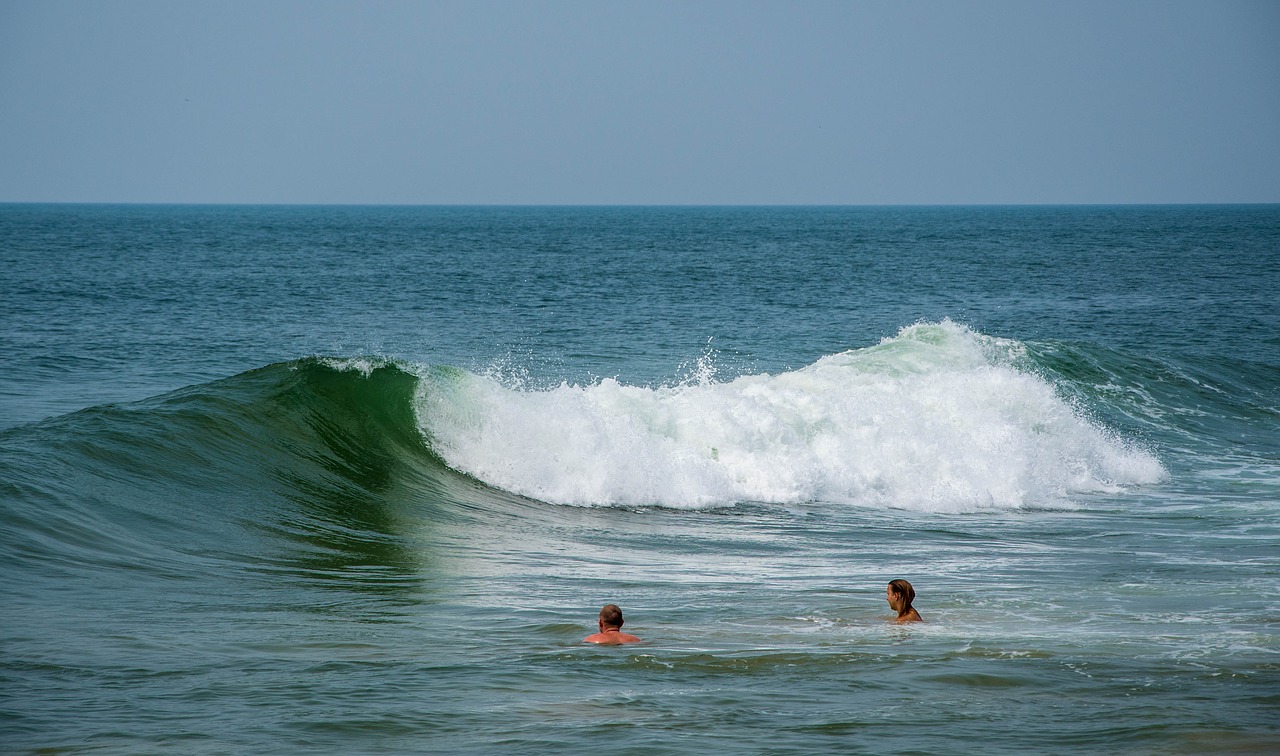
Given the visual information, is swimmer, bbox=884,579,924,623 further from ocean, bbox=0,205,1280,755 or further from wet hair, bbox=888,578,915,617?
ocean, bbox=0,205,1280,755

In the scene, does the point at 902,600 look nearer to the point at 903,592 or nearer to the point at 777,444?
the point at 903,592

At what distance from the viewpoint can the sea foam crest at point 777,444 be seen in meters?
14.6

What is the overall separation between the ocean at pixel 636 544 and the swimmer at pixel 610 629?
0.18 meters

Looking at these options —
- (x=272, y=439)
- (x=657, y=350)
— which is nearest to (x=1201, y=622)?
(x=272, y=439)

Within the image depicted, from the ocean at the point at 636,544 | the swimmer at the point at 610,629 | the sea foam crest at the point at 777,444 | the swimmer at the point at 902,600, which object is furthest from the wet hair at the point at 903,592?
the sea foam crest at the point at 777,444

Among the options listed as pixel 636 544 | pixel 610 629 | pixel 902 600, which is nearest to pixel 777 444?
pixel 636 544

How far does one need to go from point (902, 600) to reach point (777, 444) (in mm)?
7758

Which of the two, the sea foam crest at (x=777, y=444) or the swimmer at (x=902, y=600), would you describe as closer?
the swimmer at (x=902, y=600)

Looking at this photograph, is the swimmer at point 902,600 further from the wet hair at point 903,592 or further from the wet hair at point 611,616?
the wet hair at point 611,616

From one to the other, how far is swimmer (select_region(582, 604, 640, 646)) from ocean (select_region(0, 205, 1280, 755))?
177 mm

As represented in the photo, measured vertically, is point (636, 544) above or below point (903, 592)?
below

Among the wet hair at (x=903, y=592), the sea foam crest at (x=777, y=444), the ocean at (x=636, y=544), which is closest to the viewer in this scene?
the ocean at (x=636, y=544)

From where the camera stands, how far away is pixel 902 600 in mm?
8352

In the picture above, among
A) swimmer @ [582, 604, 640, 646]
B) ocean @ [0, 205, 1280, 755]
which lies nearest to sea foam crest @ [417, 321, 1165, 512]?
ocean @ [0, 205, 1280, 755]
